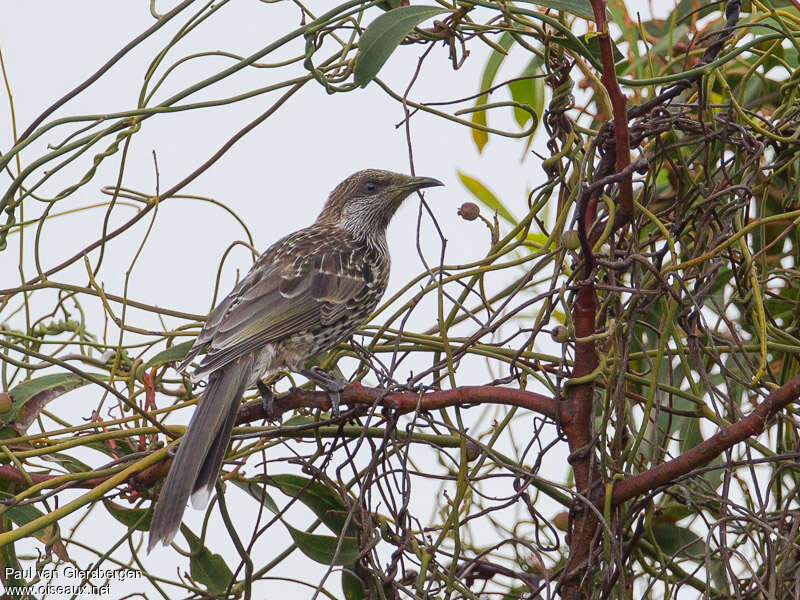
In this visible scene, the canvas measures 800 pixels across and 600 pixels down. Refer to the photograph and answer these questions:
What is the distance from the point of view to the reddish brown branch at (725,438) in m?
2.10

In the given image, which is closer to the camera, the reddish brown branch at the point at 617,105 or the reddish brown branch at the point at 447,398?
the reddish brown branch at the point at 617,105

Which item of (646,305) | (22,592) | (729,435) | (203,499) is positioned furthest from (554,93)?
(22,592)

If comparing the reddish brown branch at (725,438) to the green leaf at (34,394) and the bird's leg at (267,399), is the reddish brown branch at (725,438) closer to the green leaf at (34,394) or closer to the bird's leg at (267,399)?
the bird's leg at (267,399)

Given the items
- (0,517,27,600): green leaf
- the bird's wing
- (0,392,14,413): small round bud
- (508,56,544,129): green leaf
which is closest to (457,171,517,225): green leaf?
(508,56,544,129): green leaf

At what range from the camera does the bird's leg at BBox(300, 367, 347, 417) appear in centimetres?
275

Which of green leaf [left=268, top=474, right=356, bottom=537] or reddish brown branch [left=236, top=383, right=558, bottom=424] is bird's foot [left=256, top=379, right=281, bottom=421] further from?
reddish brown branch [left=236, top=383, right=558, bottom=424]

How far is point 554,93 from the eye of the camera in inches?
95.2

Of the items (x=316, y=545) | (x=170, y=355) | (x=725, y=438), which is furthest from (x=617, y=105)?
(x=170, y=355)

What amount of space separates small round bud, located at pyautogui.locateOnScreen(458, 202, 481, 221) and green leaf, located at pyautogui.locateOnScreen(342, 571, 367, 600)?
107cm

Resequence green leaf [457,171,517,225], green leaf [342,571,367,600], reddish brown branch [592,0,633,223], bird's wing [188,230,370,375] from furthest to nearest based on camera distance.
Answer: green leaf [457,171,517,225], bird's wing [188,230,370,375], green leaf [342,571,367,600], reddish brown branch [592,0,633,223]

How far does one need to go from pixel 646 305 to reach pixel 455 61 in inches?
32.9

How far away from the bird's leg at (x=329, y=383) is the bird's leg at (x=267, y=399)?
0.14 meters

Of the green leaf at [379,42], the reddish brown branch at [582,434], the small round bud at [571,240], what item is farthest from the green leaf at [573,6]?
the reddish brown branch at [582,434]

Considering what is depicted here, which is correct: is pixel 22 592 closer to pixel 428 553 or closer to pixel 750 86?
pixel 428 553
